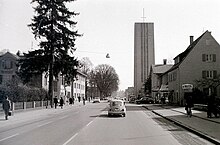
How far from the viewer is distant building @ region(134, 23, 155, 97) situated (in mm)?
106500

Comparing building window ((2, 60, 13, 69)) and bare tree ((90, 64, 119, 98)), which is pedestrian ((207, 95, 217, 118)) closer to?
building window ((2, 60, 13, 69))

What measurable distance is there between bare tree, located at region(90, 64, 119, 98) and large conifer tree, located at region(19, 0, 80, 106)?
6739 cm

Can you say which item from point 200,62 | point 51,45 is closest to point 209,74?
point 200,62

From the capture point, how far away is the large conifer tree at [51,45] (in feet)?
155

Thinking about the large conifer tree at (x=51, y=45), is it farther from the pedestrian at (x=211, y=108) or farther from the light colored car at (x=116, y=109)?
the pedestrian at (x=211, y=108)

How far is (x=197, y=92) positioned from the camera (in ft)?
161

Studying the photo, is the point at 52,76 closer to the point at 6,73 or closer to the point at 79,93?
the point at 6,73

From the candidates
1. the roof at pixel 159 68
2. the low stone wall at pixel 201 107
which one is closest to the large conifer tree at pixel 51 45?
the low stone wall at pixel 201 107

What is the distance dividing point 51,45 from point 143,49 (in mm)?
71444

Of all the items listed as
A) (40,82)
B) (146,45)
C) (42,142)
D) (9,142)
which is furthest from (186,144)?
(146,45)

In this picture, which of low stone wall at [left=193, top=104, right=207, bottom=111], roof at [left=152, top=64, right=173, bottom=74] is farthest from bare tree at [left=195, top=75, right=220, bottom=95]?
roof at [left=152, top=64, right=173, bottom=74]

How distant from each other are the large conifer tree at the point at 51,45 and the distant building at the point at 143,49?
5826cm

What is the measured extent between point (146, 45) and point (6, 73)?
53.5 m

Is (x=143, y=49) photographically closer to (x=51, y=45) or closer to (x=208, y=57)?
(x=208, y=57)
